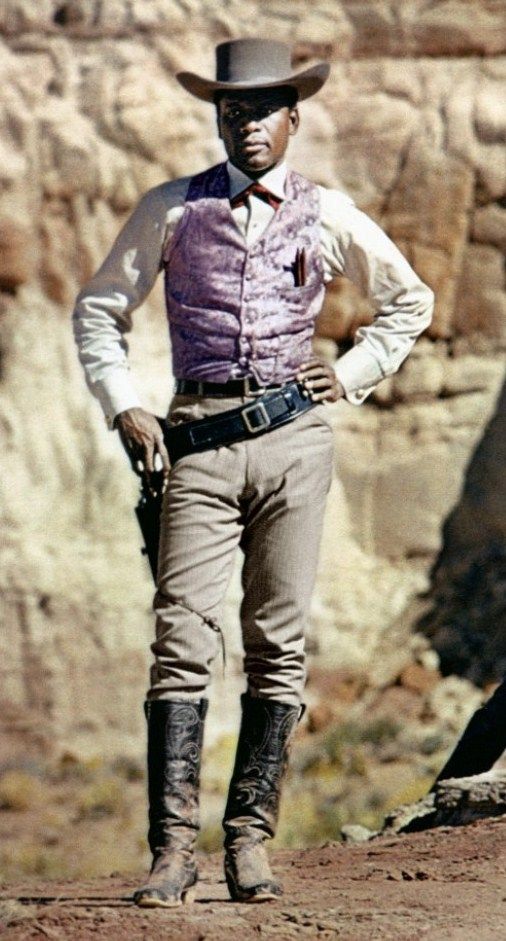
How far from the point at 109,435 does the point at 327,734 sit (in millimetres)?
2516

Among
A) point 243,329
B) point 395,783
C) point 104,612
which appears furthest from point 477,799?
point 104,612

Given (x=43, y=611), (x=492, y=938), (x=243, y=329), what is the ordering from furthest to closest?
(x=43, y=611), (x=243, y=329), (x=492, y=938)

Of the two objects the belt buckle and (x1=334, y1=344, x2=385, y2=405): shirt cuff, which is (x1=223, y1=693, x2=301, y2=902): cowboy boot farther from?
(x1=334, y1=344, x2=385, y2=405): shirt cuff

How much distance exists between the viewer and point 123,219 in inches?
573

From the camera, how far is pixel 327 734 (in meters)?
14.2

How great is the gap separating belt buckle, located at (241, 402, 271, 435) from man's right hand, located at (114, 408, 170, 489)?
9.1 inches

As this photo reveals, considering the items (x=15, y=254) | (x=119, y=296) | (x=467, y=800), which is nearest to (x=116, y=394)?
(x=119, y=296)

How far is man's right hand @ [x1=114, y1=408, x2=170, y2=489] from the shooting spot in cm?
562

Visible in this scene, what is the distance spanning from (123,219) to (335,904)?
30.7ft

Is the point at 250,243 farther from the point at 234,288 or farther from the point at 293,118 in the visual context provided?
the point at 293,118

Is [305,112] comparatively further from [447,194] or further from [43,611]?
[43,611]

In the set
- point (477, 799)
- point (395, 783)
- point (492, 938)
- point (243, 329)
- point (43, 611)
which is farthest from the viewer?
point (43, 611)

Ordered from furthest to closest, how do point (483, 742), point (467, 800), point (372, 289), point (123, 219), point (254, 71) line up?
point (123, 219) < point (483, 742) < point (467, 800) < point (372, 289) < point (254, 71)

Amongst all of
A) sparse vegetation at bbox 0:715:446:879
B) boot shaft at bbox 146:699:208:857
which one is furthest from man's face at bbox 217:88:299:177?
sparse vegetation at bbox 0:715:446:879
